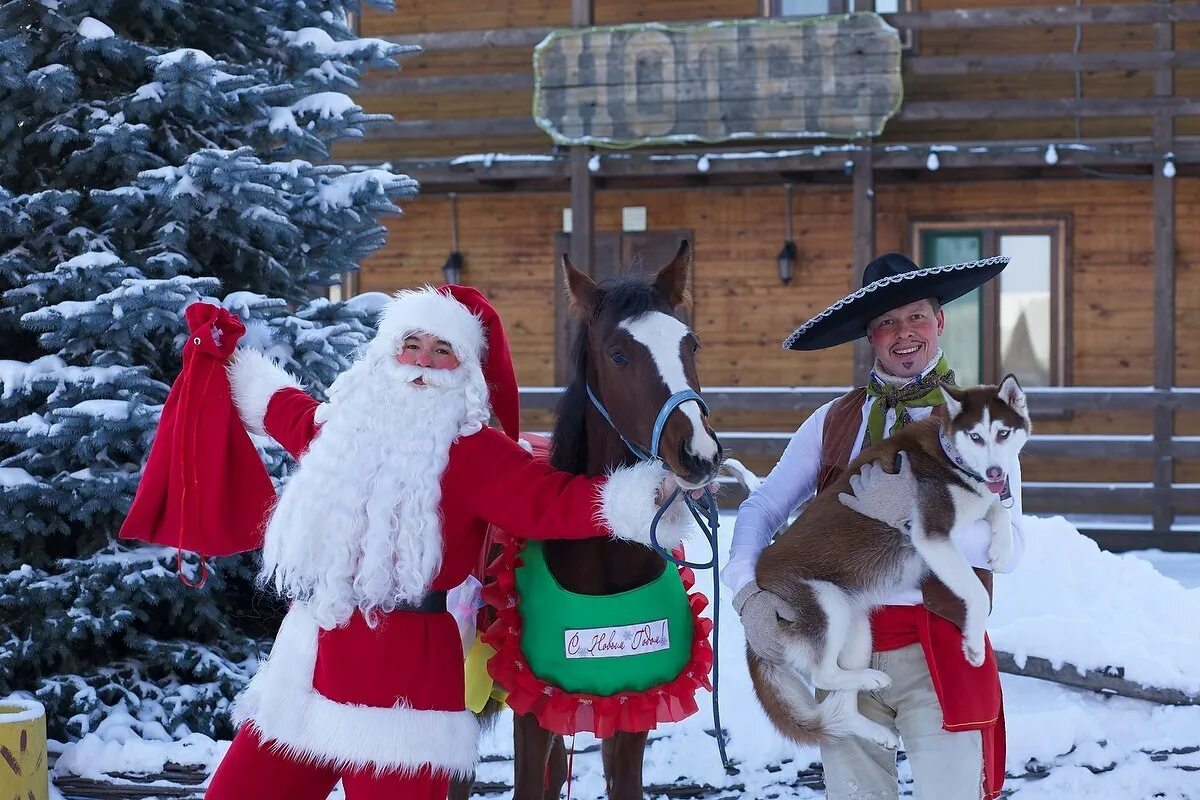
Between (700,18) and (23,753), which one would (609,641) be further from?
(700,18)

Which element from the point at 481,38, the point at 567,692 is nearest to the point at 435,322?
the point at 567,692

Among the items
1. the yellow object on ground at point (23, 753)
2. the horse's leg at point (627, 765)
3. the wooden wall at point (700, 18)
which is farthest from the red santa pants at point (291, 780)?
the wooden wall at point (700, 18)

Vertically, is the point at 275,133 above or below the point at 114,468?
above

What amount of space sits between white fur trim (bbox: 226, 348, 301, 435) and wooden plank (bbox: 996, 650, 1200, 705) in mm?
3516

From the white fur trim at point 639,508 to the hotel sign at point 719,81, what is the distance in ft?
28.3

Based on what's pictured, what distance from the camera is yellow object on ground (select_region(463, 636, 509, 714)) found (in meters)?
3.52

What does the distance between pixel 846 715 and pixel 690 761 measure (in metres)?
2.66

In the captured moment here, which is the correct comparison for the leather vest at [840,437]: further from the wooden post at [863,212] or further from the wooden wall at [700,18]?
the wooden wall at [700,18]

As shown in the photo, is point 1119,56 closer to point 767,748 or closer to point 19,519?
point 767,748

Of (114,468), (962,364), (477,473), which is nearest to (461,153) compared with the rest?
(962,364)

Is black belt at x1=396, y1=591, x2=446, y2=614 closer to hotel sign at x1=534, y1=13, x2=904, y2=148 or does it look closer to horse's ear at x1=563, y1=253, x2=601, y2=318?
horse's ear at x1=563, y1=253, x2=601, y2=318

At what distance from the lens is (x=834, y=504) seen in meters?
2.83

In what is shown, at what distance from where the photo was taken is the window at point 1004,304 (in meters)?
12.3

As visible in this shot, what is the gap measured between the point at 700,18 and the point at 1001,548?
10.8 meters
